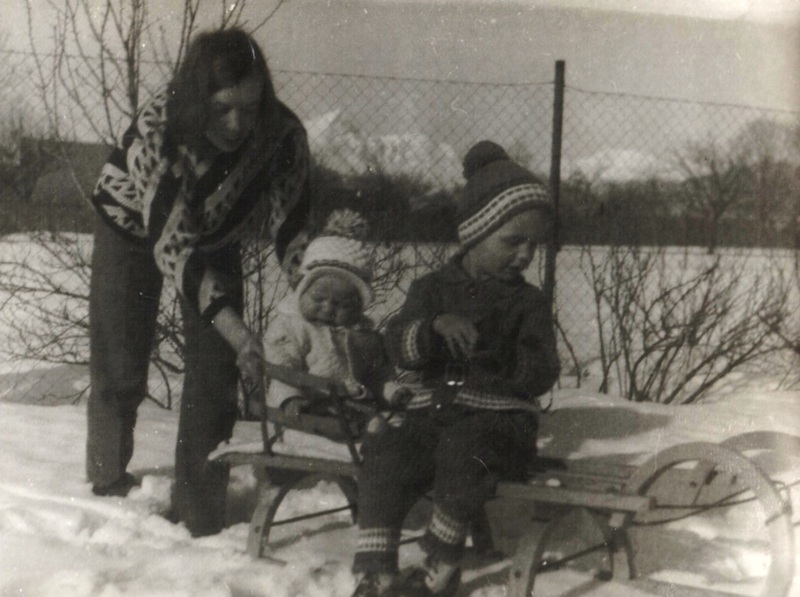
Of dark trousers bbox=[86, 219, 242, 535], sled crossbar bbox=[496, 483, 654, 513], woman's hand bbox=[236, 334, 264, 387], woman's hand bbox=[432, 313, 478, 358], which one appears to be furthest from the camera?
dark trousers bbox=[86, 219, 242, 535]

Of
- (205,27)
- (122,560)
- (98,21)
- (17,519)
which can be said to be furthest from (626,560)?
(98,21)

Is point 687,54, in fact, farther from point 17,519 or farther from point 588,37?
point 17,519

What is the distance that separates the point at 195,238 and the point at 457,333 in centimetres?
75

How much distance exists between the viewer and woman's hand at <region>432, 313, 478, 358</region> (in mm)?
2104

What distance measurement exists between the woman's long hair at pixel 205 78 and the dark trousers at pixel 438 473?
0.93m

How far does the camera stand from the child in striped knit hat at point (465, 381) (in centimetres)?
203

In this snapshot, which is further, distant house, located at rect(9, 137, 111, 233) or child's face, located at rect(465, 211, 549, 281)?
distant house, located at rect(9, 137, 111, 233)

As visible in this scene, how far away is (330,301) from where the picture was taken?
8.07ft

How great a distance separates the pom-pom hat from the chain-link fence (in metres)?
0.24

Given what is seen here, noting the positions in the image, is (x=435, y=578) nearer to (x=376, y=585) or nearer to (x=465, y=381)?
(x=376, y=585)

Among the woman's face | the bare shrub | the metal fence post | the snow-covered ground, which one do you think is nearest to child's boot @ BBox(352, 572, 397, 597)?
Result: the snow-covered ground

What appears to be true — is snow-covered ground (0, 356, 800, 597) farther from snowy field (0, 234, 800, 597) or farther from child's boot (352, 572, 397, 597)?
child's boot (352, 572, 397, 597)

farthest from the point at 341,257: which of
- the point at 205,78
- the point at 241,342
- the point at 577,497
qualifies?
the point at 577,497

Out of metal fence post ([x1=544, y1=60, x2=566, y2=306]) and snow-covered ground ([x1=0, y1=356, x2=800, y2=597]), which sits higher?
metal fence post ([x1=544, y1=60, x2=566, y2=306])
